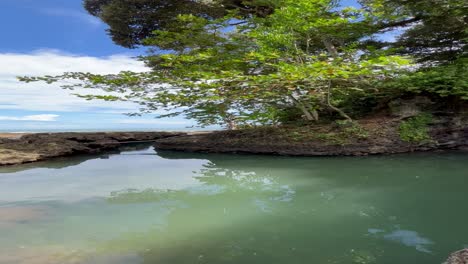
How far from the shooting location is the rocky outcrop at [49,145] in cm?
651

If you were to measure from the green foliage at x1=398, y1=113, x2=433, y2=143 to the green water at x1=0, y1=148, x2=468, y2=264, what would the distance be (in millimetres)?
1785

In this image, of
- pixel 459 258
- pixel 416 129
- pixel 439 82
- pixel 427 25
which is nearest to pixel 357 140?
pixel 416 129

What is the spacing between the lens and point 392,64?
6711mm

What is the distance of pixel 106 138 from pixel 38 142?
2305mm

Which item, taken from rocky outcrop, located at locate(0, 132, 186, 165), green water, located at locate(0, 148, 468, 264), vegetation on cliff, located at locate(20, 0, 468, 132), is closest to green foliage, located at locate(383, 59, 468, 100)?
vegetation on cliff, located at locate(20, 0, 468, 132)

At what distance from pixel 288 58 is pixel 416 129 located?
3.40 meters

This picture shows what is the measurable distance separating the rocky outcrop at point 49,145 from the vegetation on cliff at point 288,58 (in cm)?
131

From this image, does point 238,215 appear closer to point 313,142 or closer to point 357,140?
point 313,142

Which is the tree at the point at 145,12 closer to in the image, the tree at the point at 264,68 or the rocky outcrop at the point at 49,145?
the tree at the point at 264,68

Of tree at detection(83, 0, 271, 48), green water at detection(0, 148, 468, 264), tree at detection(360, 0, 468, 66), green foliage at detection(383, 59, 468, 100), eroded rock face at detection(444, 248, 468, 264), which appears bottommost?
green water at detection(0, 148, 468, 264)

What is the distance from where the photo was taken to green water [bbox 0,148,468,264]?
2.11 metres

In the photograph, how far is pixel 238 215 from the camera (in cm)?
293

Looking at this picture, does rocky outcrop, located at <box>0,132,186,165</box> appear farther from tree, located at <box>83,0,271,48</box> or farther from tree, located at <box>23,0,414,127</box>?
tree, located at <box>83,0,271,48</box>

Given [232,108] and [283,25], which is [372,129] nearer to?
[283,25]
